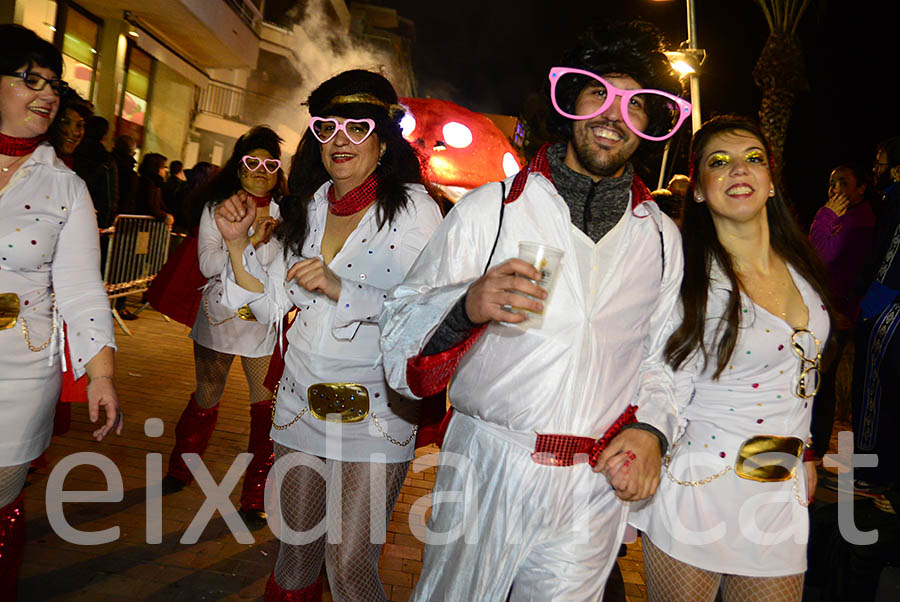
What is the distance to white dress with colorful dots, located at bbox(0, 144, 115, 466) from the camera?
260cm

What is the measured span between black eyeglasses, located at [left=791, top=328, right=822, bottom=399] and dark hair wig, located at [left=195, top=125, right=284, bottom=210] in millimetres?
3528

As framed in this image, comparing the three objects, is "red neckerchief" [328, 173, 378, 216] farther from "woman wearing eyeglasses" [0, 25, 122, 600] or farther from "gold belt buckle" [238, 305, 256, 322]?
"gold belt buckle" [238, 305, 256, 322]

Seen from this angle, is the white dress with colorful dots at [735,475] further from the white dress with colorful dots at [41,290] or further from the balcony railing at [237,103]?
the balcony railing at [237,103]

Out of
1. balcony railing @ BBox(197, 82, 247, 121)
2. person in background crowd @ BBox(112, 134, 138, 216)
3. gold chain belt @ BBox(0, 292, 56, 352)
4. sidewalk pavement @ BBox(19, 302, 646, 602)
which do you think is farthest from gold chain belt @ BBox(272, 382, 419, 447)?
balcony railing @ BBox(197, 82, 247, 121)

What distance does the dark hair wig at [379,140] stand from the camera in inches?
122

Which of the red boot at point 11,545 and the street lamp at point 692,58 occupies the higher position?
the street lamp at point 692,58

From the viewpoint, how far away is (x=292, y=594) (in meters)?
2.96

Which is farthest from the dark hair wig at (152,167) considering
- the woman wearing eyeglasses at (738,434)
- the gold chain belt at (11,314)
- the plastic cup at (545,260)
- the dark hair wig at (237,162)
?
the plastic cup at (545,260)

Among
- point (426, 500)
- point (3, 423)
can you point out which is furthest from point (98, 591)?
point (426, 500)

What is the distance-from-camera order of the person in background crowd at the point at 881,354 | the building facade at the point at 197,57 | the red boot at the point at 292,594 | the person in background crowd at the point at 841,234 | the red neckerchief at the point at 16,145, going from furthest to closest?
the building facade at the point at 197,57 < the person in background crowd at the point at 841,234 < the person in background crowd at the point at 881,354 < the red boot at the point at 292,594 < the red neckerchief at the point at 16,145

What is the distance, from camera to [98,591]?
3.50 m

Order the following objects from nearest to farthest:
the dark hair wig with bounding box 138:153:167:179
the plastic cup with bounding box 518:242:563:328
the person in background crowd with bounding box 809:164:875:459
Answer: the plastic cup with bounding box 518:242:563:328, the person in background crowd with bounding box 809:164:875:459, the dark hair wig with bounding box 138:153:167:179

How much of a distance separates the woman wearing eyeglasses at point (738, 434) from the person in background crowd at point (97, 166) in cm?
700

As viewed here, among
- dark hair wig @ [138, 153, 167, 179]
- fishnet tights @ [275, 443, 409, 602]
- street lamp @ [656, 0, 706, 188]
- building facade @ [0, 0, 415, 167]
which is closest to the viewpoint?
fishnet tights @ [275, 443, 409, 602]
